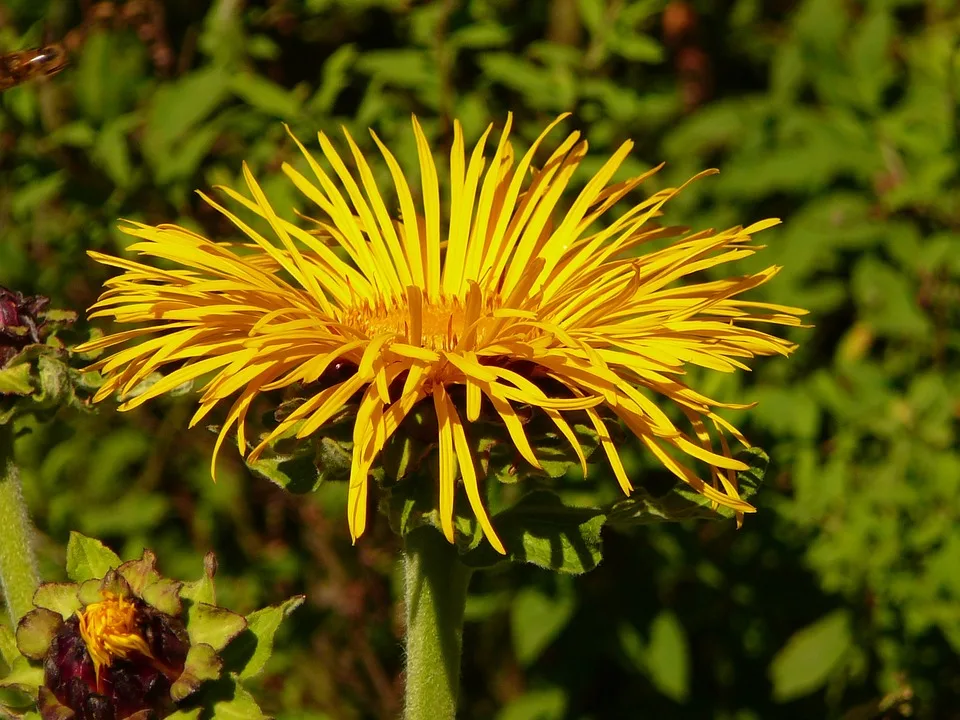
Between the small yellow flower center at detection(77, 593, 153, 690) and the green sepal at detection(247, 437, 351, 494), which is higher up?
the green sepal at detection(247, 437, 351, 494)

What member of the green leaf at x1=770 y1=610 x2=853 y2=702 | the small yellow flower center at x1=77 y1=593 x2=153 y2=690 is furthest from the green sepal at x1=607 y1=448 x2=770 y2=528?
the green leaf at x1=770 y1=610 x2=853 y2=702

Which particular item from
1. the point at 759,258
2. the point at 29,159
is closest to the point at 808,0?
the point at 759,258

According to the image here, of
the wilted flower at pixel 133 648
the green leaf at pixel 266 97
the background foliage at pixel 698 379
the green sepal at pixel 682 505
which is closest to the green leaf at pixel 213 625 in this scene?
the wilted flower at pixel 133 648

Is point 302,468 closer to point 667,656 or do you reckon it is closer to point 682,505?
point 682,505

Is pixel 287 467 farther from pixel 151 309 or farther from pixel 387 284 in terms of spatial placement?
pixel 387 284

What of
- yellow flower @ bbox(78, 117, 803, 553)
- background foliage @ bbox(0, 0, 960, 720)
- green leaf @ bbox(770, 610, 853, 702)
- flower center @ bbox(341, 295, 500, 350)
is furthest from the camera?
green leaf @ bbox(770, 610, 853, 702)

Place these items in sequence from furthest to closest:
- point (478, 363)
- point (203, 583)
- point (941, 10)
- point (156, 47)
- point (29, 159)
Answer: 1. point (941, 10)
2. point (156, 47)
3. point (29, 159)
4. point (203, 583)
5. point (478, 363)

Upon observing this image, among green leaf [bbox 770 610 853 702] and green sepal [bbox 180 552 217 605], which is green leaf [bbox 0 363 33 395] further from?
green leaf [bbox 770 610 853 702]
